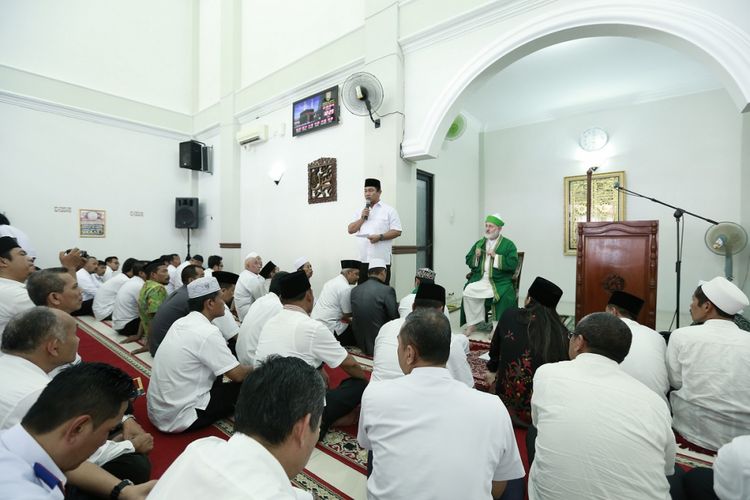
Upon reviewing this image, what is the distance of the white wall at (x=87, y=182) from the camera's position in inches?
217

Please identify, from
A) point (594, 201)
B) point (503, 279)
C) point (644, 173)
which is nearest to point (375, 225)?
point (503, 279)

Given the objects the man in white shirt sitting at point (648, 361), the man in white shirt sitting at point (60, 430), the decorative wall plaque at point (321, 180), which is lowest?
the man in white shirt sitting at point (648, 361)

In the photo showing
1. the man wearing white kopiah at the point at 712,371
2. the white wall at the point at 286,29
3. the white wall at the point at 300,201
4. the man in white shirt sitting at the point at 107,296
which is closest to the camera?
the man wearing white kopiah at the point at 712,371

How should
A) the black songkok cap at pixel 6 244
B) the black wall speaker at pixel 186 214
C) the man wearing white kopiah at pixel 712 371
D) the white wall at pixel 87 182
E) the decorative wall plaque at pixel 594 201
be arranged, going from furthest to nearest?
the black wall speaker at pixel 186 214 < the decorative wall plaque at pixel 594 201 < the white wall at pixel 87 182 < the black songkok cap at pixel 6 244 < the man wearing white kopiah at pixel 712 371

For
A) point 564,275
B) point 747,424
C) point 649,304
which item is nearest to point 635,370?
point 747,424

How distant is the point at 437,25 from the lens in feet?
12.5

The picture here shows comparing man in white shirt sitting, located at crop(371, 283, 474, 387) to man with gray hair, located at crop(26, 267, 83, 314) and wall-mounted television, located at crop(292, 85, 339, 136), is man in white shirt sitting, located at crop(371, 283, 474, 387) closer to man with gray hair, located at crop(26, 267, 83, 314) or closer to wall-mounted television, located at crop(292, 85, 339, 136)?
man with gray hair, located at crop(26, 267, 83, 314)

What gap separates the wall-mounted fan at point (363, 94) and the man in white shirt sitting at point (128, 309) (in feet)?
9.74

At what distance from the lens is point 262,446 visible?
0.72 metres

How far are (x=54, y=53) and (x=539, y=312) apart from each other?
8.01m

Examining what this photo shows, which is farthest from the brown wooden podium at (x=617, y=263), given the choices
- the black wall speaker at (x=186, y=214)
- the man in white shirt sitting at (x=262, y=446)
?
the black wall speaker at (x=186, y=214)

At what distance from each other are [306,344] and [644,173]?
19.7 ft

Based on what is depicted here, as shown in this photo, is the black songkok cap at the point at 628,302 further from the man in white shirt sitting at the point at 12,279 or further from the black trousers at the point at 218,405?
the man in white shirt sitting at the point at 12,279

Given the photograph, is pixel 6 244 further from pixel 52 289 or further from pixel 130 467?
pixel 130 467
